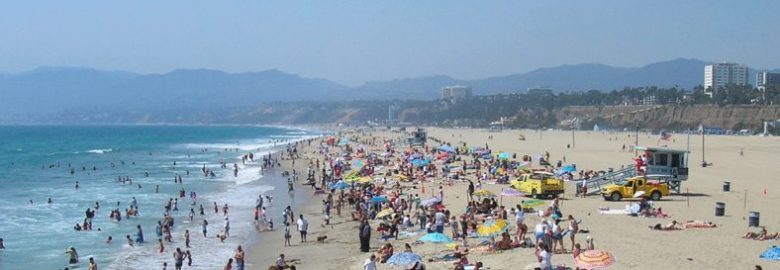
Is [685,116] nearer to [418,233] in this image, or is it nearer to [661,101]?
[661,101]

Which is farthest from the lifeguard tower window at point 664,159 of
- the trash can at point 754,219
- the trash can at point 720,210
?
the trash can at point 754,219

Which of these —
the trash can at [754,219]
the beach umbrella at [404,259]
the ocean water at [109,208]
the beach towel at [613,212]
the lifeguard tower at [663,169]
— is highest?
the lifeguard tower at [663,169]

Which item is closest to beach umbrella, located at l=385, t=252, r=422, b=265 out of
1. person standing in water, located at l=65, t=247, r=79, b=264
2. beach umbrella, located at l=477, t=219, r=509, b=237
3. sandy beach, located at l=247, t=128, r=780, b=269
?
sandy beach, located at l=247, t=128, r=780, b=269

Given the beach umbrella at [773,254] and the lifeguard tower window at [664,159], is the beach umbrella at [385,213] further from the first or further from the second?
the beach umbrella at [773,254]

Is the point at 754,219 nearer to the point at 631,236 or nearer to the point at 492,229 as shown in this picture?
the point at 631,236

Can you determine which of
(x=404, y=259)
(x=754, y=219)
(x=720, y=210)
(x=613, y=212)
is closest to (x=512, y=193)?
(x=613, y=212)

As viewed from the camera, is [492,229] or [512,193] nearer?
[492,229]
